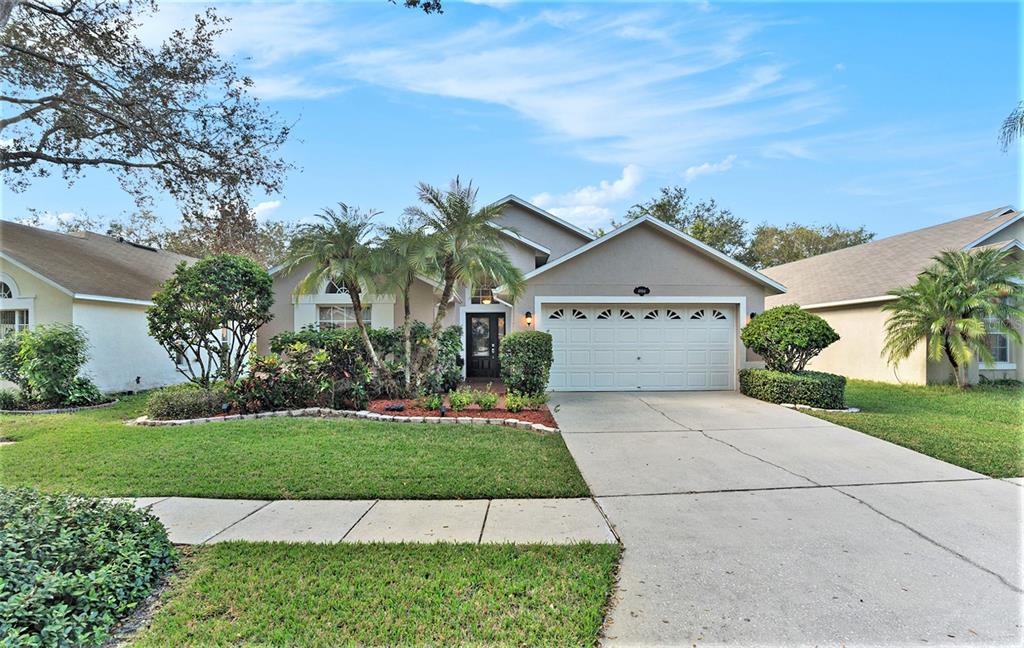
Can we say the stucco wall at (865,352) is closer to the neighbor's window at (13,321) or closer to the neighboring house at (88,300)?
the neighboring house at (88,300)

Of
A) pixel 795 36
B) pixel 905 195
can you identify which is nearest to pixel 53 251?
pixel 795 36

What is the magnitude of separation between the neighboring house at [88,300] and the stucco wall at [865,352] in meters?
20.6

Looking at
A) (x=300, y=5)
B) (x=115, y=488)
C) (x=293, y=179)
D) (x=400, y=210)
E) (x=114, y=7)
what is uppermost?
(x=114, y=7)

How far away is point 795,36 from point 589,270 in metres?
6.06

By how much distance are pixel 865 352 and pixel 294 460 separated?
16.3 m

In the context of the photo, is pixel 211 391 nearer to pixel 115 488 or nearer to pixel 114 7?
pixel 115 488

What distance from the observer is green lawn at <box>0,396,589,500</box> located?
196 inches

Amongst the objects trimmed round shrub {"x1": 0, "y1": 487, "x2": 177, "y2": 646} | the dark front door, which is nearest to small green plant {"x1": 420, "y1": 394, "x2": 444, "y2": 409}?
trimmed round shrub {"x1": 0, "y1": 487, "x2": 177, "y2": 646}

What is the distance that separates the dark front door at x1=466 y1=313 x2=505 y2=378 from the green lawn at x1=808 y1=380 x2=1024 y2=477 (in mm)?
8874

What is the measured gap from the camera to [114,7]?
9484 millimetres

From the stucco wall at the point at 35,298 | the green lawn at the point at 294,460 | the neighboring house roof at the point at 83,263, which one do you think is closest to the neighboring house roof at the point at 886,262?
the green lawn at the point at 294,460

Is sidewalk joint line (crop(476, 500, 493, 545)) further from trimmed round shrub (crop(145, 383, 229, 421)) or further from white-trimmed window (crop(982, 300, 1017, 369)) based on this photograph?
white-trimmed window (crop(982, 300, 1017, 369))

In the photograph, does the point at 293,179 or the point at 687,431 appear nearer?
the point at 687,431

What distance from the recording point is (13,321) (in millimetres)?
11703
